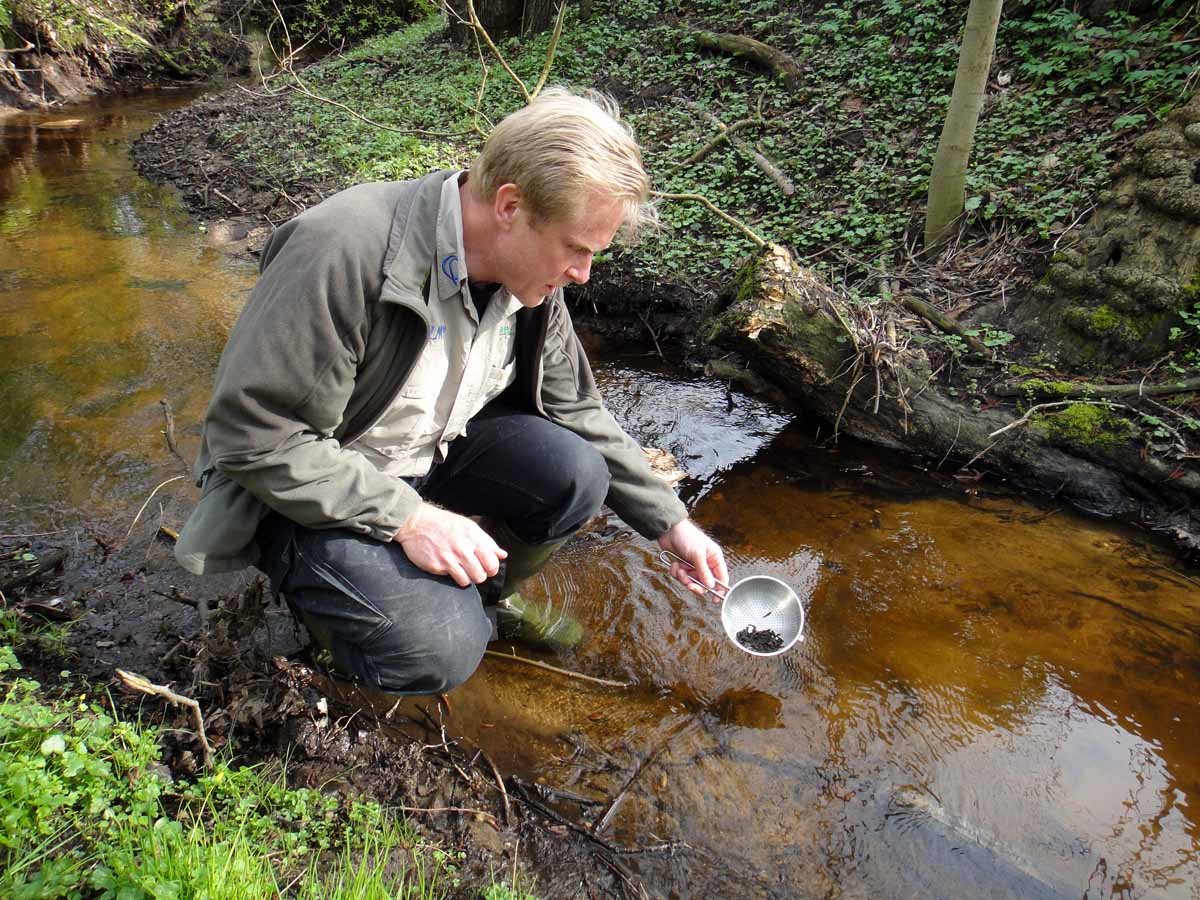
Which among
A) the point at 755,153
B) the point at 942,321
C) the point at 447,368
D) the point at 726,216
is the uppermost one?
the point at 447,368

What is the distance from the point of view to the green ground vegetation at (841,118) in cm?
446

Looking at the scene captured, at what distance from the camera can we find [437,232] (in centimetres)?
174

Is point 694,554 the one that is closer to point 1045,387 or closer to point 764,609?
point 764,609

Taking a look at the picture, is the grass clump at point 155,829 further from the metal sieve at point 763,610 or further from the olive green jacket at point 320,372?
the metal sieve at point 763,610

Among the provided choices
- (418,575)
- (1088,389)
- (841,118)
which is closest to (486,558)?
(418,575)

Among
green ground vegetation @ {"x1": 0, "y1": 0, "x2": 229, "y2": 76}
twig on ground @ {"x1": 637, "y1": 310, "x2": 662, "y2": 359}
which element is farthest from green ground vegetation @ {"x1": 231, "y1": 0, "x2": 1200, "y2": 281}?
green ground vegetation @ {"x1": 0, "y1": 0, "x2": 229, "y2": 76}

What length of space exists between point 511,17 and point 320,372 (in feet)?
33.4

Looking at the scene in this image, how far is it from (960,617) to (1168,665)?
644 millimetres

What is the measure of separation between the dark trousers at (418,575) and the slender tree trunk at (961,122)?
3.25 meters

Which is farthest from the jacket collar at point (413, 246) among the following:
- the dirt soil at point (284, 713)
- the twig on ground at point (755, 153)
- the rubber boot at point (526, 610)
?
the twig on ground at point (755, 153)

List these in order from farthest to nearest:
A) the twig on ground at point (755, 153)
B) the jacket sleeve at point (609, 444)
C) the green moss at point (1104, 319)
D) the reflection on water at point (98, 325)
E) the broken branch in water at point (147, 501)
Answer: the twig on ground at point (755, 153) → the green moss at point (1104, 319) → the reflection on water at point (98, 325) → the broken branch in water at point (147, 501) → the jacket sleeve at point (609, 444)

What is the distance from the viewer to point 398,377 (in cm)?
177

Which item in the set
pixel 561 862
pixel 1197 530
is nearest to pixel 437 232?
pixel 561 862

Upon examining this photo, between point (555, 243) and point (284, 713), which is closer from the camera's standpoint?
point (555, 243)
